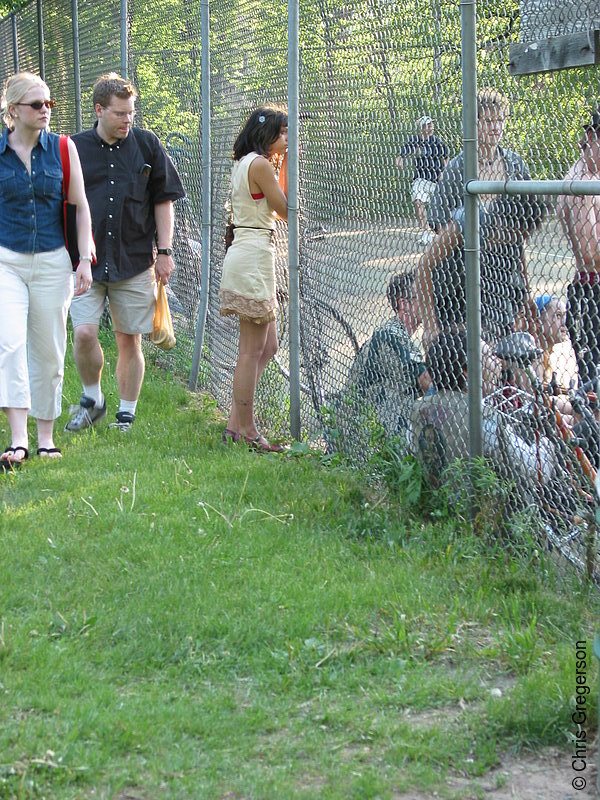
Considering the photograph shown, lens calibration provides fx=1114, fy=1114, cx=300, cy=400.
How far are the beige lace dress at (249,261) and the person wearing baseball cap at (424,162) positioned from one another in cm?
122

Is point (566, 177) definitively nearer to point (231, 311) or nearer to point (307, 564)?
point (307, 564)

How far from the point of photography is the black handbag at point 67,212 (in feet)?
19.9

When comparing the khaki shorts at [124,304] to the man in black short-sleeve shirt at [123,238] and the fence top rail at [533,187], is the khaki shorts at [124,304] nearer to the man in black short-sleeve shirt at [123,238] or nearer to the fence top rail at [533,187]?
the man in black short-sleeve shirt at [123,238]

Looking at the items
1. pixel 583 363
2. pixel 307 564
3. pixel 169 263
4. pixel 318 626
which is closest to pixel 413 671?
pixel 318 626

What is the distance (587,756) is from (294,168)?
3873mm

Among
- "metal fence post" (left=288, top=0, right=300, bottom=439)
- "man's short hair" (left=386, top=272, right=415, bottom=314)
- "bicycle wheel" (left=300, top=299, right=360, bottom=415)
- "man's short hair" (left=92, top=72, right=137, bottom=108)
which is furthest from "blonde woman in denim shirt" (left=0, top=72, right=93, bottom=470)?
"man's short hair" (left=386, top=272, right=415, bottom=314)

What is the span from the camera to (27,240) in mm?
5930

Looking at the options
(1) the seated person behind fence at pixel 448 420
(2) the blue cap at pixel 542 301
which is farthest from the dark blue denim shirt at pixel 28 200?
(2) the blue cap at pixel 542 301

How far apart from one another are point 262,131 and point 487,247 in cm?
185

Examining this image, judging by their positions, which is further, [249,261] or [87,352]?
[87,352]

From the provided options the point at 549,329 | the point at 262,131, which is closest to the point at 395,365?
the point at 549,329

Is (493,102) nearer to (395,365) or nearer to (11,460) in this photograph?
(395,365)

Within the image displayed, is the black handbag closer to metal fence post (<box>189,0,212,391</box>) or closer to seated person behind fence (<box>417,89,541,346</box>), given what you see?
metal fence post (<box>189,0,212,391</box>)

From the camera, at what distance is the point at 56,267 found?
19.8 ft
